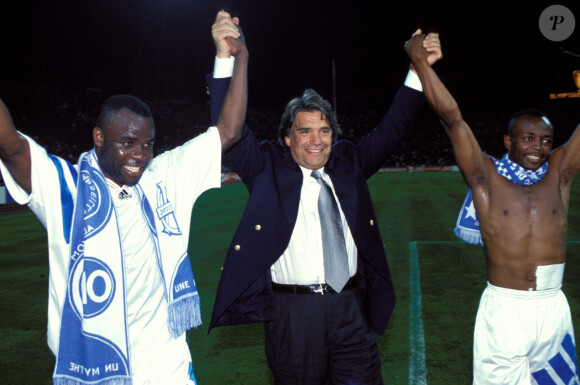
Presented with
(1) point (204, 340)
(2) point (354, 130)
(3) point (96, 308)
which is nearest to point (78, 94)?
(2) point (354, 130)

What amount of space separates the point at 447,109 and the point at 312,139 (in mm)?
861

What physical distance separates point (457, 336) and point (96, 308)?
155 inches

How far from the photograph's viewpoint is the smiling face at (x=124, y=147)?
2395 millimetres

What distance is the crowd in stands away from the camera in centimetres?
3256

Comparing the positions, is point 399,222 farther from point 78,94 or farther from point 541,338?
point 78,94

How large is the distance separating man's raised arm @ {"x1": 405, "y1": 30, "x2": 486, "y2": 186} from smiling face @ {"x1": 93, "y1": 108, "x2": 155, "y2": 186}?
1.64 meters

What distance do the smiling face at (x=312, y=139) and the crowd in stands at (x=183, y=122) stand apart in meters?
30.8

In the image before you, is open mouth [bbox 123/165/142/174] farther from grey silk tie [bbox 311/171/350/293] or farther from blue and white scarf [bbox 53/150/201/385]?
grey silk tie [bbox 311/171/350/293]

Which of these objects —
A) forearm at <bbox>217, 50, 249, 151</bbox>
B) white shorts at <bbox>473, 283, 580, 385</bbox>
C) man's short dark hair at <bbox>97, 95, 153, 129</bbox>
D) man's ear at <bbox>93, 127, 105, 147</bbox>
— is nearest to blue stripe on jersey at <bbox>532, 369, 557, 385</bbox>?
white shorts at <bbox>473, 283, 580, 385</bbox>

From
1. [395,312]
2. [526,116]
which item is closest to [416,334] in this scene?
[395,312]

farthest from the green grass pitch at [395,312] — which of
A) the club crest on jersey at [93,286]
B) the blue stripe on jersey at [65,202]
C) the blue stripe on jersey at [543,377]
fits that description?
the blue stripe on jersey at [65,202]

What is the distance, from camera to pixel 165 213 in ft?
8.23

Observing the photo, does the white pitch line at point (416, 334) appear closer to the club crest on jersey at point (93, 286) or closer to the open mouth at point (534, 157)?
the open mouth at point (534, 157)

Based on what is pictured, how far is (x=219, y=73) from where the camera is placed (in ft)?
9.05
